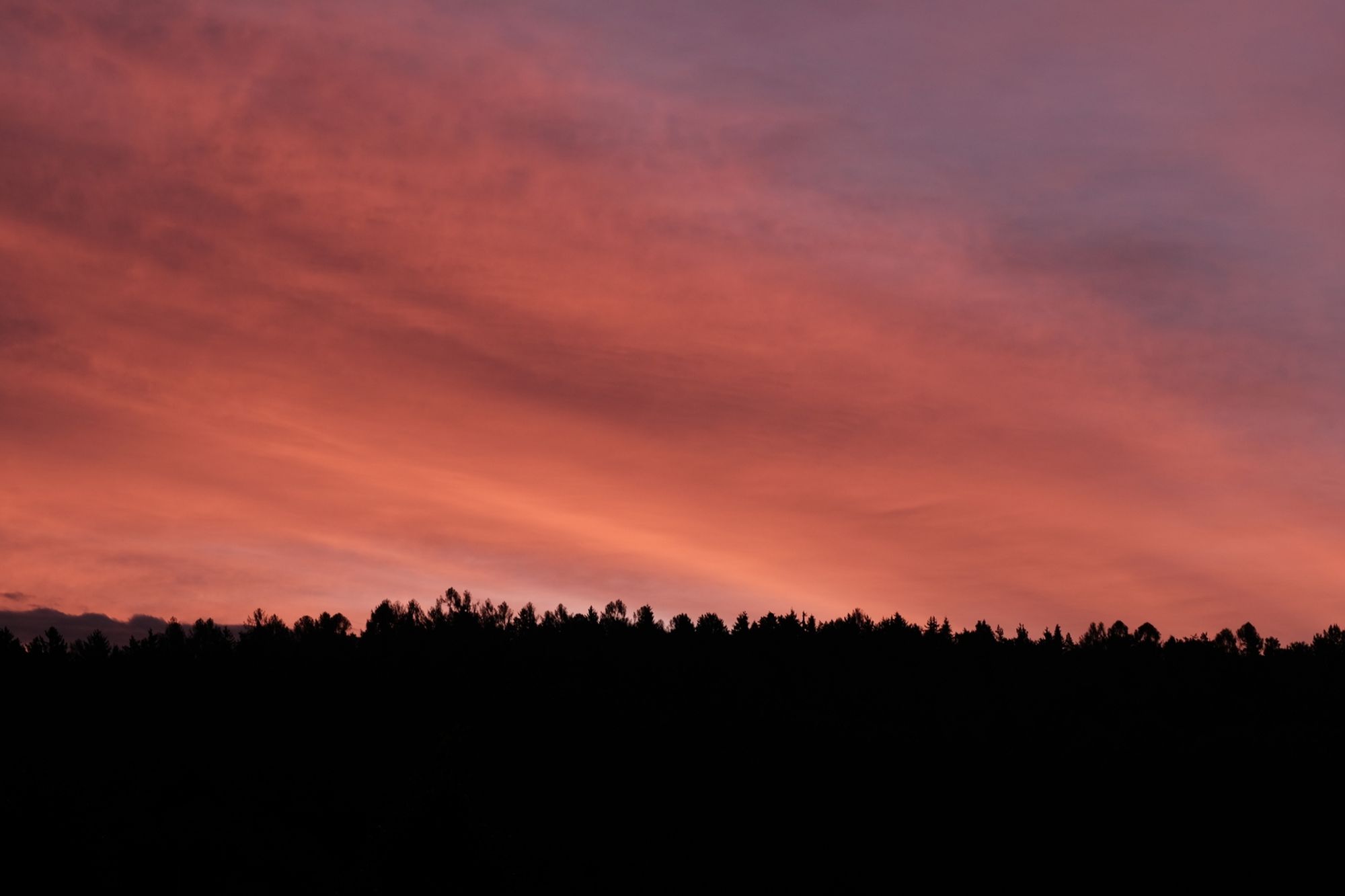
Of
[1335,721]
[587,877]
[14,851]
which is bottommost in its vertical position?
[587,877]

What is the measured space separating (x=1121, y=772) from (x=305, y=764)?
131096mm

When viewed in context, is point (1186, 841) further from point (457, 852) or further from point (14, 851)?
point (14, 851)

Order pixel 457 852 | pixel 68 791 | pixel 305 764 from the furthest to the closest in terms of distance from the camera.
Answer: pixel 305 764 → pixel 68 791 → pixel 457 852

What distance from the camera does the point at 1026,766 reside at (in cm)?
17850

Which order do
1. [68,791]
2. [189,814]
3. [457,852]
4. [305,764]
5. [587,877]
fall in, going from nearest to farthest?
[457,852], [68,791], [587,877], [189,814], [305,764]

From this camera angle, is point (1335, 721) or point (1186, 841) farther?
point (1335, 721)

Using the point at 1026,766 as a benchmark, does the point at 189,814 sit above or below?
below

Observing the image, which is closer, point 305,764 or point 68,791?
point 68,791

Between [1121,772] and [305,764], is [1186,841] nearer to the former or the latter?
[1121,772]

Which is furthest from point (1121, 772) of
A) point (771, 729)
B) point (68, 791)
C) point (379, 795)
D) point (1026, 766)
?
point (68, 791)

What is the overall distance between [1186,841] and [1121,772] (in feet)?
55.6

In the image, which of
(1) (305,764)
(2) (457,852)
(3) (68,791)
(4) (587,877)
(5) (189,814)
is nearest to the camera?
(2) (457,852)

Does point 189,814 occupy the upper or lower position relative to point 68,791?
lower

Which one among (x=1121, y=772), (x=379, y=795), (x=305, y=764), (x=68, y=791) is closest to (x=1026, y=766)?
(x=1121, y=772)
